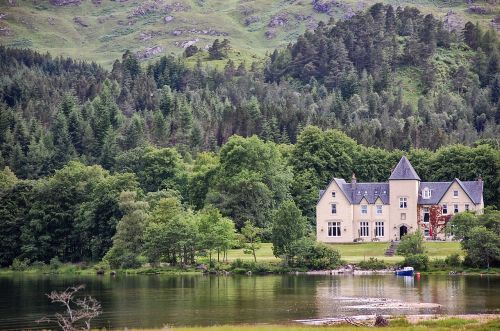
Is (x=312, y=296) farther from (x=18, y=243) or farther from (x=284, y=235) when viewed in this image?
(x=18, y=243)

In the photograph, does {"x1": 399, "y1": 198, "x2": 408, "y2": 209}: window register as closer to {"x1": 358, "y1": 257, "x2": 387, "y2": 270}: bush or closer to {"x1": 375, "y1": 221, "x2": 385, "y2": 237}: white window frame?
{"x1": 375, "y1": 221, "x2": 385, "y2": 237}: white window frame

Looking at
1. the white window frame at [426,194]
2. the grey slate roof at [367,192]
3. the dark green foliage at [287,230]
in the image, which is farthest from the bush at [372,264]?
the white window frame at [426,194]

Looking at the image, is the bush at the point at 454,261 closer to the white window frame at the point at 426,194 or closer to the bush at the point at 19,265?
the white window frame at the point at 426,194

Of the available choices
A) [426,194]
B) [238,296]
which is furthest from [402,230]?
[238,296]

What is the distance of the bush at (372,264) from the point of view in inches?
4227

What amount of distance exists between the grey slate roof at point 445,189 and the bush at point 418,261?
72.7ft

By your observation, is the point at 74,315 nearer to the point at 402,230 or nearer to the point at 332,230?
the point at 332,230

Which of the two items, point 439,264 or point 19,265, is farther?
point 19,265

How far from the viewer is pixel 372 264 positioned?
10769cm

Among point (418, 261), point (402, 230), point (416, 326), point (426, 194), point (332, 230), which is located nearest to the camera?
point (416, 326)

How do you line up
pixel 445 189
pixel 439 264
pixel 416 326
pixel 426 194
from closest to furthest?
pixel 416 326
pixel 439 264
pixel 445 189
pixel 426 194

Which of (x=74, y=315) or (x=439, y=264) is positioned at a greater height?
(x=439, y=264)

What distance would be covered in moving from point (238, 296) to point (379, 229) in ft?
158

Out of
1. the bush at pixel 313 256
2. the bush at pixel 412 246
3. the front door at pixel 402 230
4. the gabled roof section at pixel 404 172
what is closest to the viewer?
the bush at pixel 313 256
